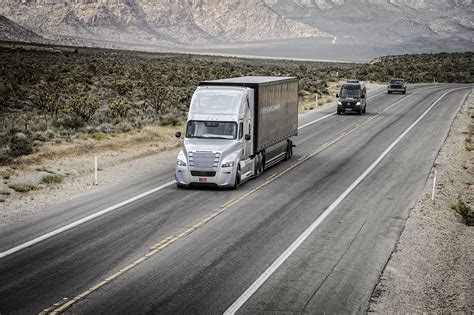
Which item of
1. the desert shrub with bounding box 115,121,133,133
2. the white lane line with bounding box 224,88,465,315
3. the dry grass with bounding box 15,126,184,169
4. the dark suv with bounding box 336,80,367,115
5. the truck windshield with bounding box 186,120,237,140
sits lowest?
the dry grass with bounding box 15,126,184,169

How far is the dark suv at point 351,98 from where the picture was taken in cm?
5100

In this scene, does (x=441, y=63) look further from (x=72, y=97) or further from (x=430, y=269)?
(x=430, y=269)

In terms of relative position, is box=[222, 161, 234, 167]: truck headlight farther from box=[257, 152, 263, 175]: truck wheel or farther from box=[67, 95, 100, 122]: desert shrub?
box=[67, 95, 100, 122]: desert shrub

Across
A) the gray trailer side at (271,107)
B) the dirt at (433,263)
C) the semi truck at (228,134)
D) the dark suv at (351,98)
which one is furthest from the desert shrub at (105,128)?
the dark suv at (351,98)

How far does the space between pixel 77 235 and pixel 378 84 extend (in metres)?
76.4

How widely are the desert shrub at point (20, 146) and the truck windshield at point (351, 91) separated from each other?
26331 mm

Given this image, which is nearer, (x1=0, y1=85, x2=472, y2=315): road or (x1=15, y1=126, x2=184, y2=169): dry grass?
(x1=0, y1=85, x2=472, y2=315): road

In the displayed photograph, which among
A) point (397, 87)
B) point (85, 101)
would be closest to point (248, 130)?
point (85, 101)

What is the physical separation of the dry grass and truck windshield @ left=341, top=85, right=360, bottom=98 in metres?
16.0

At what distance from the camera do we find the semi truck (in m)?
23.5

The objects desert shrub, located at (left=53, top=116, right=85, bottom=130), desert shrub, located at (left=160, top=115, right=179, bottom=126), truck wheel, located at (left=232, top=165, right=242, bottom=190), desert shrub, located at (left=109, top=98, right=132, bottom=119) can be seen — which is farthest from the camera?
desert shrub, located at (left=109, top=98, right=132, bottom=119)

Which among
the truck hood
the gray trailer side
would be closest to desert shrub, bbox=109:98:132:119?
the gray trailer side

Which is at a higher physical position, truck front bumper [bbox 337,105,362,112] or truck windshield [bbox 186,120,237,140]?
truck windshield [bbox 186,120,237,140]

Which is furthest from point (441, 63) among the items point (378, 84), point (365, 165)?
point (365, 165)
